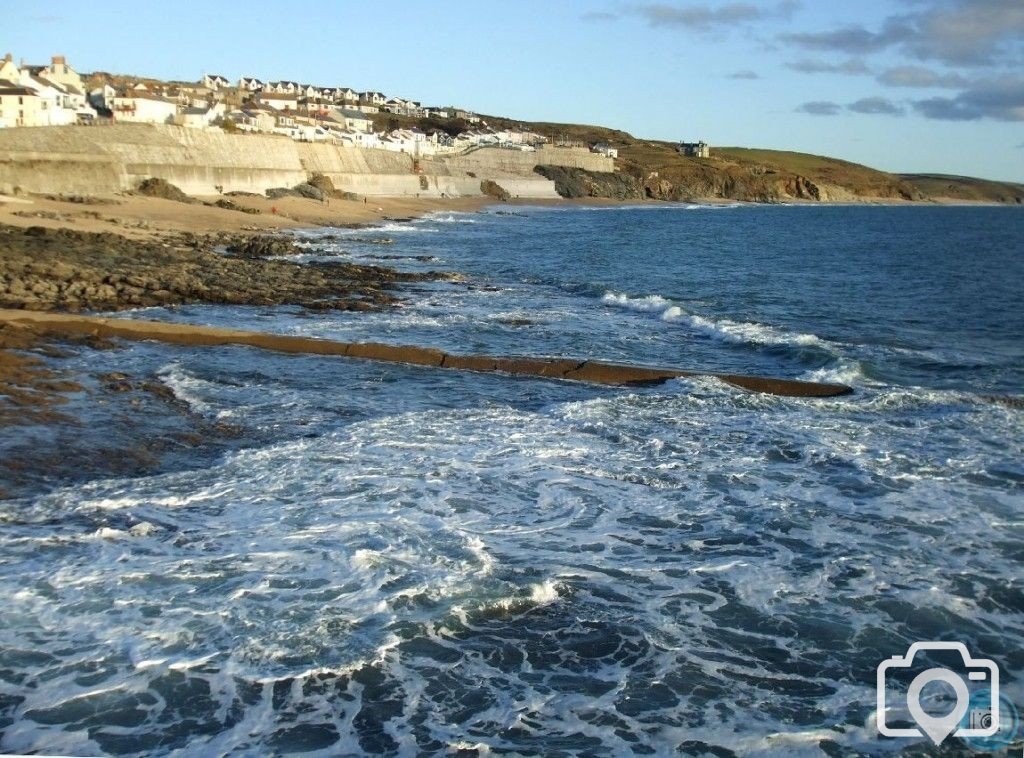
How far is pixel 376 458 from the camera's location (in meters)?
10.4

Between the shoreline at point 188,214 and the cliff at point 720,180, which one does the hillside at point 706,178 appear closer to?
the cliff at point 720,180

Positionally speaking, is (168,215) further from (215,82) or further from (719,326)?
(215,82)

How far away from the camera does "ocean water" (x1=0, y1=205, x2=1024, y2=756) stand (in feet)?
18.0

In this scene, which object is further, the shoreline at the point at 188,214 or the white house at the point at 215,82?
the white house at the point at 215,82

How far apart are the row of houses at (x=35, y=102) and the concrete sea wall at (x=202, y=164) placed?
7049 mm

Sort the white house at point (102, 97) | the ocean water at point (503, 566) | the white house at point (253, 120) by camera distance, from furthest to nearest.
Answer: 1. the white house at point (253, 120)
2. the white house at point (102, 97)
3. the ocean water at point (503, 566)

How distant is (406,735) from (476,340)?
13761 mm

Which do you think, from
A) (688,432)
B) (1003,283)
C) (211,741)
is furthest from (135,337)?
(1003,283)

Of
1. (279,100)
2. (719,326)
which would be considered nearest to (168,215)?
(719,326)

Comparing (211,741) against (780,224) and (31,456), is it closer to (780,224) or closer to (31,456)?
(31,456)

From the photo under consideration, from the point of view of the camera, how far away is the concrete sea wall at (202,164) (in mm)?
44938
